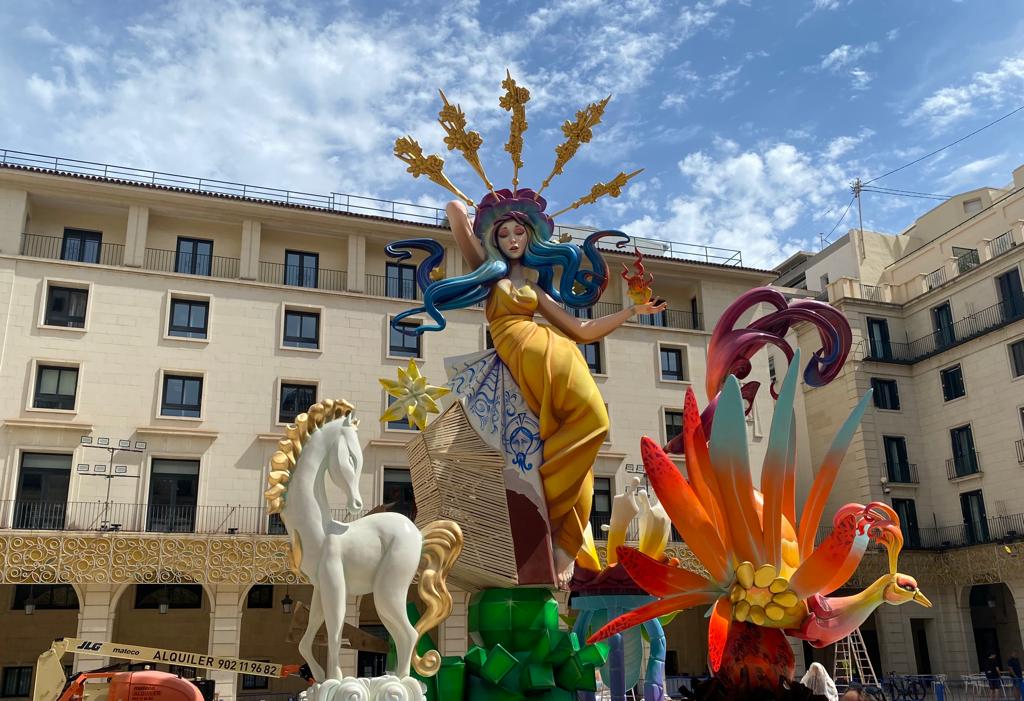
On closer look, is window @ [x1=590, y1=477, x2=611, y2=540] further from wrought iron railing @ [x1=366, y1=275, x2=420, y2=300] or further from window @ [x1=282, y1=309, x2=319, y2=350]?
window @ [x1=282, y1=309, x2=319, y2=350]

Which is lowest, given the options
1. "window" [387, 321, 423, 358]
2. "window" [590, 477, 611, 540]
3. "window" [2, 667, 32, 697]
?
"window" [2, 667, 32, 697]

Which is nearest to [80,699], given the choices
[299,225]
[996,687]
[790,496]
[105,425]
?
[790,496]

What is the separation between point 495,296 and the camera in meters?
10.4

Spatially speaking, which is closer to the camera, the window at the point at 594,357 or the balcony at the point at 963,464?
the window at the point at 594,357

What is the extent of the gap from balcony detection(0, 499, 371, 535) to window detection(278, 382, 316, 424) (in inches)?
107

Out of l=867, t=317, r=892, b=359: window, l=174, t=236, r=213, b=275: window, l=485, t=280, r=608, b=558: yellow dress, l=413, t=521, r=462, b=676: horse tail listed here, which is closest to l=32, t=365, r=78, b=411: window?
l=174, t=236, r=213, b=275: window

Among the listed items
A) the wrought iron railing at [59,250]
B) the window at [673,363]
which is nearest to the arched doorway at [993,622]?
the window at [673,363]

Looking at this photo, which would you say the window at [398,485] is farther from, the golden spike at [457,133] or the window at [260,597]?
the golden spike at [457,133]

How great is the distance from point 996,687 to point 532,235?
22.3m

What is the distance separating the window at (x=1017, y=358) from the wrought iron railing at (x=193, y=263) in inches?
950

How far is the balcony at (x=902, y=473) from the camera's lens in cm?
3225

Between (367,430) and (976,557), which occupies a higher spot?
(367,430)

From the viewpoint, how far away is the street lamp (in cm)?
2362

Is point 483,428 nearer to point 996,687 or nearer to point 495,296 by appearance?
point 495,296
